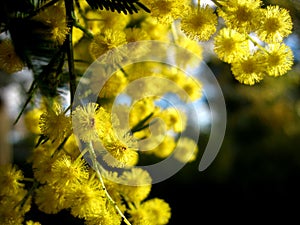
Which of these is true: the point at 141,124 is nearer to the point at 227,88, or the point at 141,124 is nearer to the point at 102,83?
the point at 102,83

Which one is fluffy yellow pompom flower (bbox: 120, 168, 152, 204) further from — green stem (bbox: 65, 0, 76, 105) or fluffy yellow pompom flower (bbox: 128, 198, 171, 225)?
green stem (bbox: 65, 0, 76, 105)

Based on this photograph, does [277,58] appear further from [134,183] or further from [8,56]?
[8,56]

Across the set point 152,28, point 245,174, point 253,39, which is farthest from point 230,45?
point 245,174

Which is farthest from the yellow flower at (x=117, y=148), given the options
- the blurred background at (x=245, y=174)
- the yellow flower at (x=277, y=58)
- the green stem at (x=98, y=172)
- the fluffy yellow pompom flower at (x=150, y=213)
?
the blurred background at (x=245, y=174)

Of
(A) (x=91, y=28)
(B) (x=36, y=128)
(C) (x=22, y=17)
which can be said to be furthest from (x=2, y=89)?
(C) (x=22, y=17)

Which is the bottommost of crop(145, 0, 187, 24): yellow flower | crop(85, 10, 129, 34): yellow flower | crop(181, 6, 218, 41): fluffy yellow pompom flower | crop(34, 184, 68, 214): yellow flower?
crop(34, 184, 68, 214): yellow flower

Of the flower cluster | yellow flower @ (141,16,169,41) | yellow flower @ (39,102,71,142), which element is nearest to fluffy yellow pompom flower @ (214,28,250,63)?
the flower cluster
